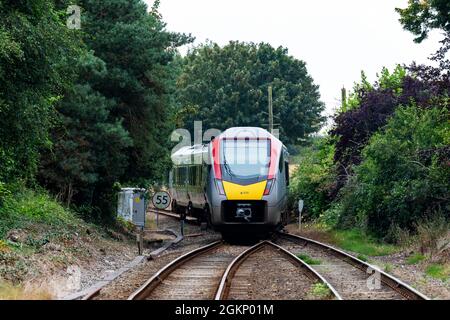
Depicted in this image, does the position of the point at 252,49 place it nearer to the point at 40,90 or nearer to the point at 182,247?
the point at 182,247

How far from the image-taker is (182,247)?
26891 mm

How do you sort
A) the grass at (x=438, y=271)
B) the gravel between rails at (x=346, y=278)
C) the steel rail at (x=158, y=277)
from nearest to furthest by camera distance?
the steel rail at (x=158, y=277)
the gravel between rails at (x=346, y=278)
the grass at (x=438, y=271)

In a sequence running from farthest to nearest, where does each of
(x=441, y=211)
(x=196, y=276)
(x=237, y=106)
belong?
(x=237, y=106) → (x=441, y=211) → (x=196, y=276)

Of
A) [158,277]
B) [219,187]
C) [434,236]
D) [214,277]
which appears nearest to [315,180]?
[219,187]

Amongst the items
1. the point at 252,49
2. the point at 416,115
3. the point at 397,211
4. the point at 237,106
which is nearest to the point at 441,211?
the point at 397,211

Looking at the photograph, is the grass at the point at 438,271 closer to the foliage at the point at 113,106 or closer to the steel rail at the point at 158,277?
the steel rail at the point at 158,277

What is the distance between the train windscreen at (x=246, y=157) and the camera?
83.8ft

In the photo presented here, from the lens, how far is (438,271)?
1759 centimetres

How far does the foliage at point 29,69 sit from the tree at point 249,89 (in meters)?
43.7

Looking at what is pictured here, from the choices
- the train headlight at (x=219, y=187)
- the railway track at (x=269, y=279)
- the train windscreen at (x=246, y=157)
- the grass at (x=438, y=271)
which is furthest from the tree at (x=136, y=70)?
the grass at (x=438, y=271)

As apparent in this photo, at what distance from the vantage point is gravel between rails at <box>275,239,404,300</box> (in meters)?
14.0

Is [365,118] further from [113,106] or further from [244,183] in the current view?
[113,106]

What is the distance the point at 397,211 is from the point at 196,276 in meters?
10.1

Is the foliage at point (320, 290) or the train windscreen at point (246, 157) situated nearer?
the foliage at point (320, 290)
